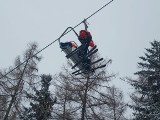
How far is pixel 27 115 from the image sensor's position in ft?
58.1

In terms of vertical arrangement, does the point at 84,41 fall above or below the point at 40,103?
below

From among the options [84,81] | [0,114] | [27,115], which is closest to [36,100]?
[27,115]

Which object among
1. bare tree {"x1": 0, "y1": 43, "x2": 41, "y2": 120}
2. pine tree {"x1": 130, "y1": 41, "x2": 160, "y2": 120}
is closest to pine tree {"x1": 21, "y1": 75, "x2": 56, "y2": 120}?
bare tree {"x1": 0, "y1": 43, "x2": 41, "y2": 120}

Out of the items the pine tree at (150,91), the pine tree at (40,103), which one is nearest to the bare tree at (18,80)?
the pine tree at (40,103)

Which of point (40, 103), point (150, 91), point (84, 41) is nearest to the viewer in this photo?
point (84, 41)

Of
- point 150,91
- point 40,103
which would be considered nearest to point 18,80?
point 40,103

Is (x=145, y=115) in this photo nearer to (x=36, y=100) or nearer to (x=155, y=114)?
(x=155, y=114)

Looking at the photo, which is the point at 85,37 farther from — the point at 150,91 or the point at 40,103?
the point at 40,103

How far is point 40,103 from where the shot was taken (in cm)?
1792

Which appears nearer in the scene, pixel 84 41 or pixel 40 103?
pixel 84 41

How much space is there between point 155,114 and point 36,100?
9123 millimetres

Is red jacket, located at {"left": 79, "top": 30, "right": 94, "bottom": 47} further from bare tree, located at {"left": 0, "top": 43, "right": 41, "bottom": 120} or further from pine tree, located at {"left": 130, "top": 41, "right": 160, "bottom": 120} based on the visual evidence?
bare tree, located at {"left": 0, "top": 43, "right": 41, "bottom": 120}

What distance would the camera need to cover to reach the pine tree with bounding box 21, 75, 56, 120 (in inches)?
682

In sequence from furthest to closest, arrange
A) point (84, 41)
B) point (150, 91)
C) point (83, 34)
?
point (150, 91) → point (84, 41) → point (83, 34)
